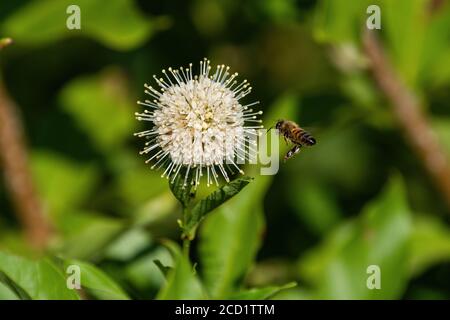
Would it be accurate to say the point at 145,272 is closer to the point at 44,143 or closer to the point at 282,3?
the point at 282,3

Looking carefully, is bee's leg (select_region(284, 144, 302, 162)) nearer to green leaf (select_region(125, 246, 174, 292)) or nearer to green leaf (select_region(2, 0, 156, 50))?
green leaf (select_region(125, 246, 174, 292))

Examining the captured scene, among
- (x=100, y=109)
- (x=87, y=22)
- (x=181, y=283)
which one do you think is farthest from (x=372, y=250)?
(x=100, y=109)

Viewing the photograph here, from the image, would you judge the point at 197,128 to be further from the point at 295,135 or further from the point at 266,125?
the point at 266,125

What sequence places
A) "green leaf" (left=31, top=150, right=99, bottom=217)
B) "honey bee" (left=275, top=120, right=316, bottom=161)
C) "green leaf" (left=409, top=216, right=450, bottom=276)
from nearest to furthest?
1. "honey bee" (left=275, top=120, right=316, bottom=161)
2. "green leaf" (left=409, top=216, right=450, bottom=276)
3. "green leaf" (left=31, top=150, right=99, bottom=217)

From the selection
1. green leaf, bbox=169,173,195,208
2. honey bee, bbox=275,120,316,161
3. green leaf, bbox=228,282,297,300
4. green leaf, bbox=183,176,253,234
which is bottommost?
green leaf, bbox=228,282,297,300

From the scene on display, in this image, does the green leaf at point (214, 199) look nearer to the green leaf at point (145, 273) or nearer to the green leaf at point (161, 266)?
the green leaf at point (161, 266)

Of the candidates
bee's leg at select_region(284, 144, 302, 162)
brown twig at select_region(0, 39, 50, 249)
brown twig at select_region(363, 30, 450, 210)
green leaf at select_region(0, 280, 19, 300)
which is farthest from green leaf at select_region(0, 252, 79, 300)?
brown twig at select_region(363, 30, 450, 210)
